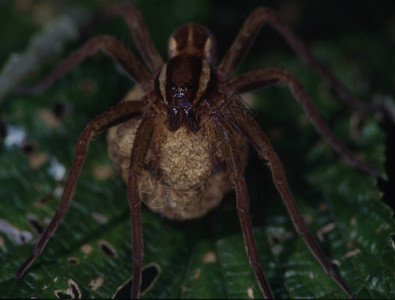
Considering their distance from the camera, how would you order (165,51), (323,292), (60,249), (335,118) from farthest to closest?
(165,51) < (335,118) < (60,249) < (323,292)

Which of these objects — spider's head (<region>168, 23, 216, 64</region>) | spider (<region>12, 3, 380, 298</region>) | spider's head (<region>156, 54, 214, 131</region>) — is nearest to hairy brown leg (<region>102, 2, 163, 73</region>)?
spider's head (<region>168, 23, 216, 64</region>)

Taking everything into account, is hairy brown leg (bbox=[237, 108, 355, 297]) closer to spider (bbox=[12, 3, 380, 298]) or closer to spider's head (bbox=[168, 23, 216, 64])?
spider (bbox=[12, 3, 380, 298])

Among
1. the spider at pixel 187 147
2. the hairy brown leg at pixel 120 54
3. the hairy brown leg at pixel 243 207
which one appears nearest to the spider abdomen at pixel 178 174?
the spider at pixel 187 147

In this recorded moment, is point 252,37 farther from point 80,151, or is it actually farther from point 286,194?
point 80,151

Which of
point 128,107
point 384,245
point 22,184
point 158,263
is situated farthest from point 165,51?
point 384,245

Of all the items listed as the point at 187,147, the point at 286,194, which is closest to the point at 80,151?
the point at 187,147

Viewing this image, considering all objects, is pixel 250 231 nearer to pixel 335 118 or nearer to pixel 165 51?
pixel 335 118
